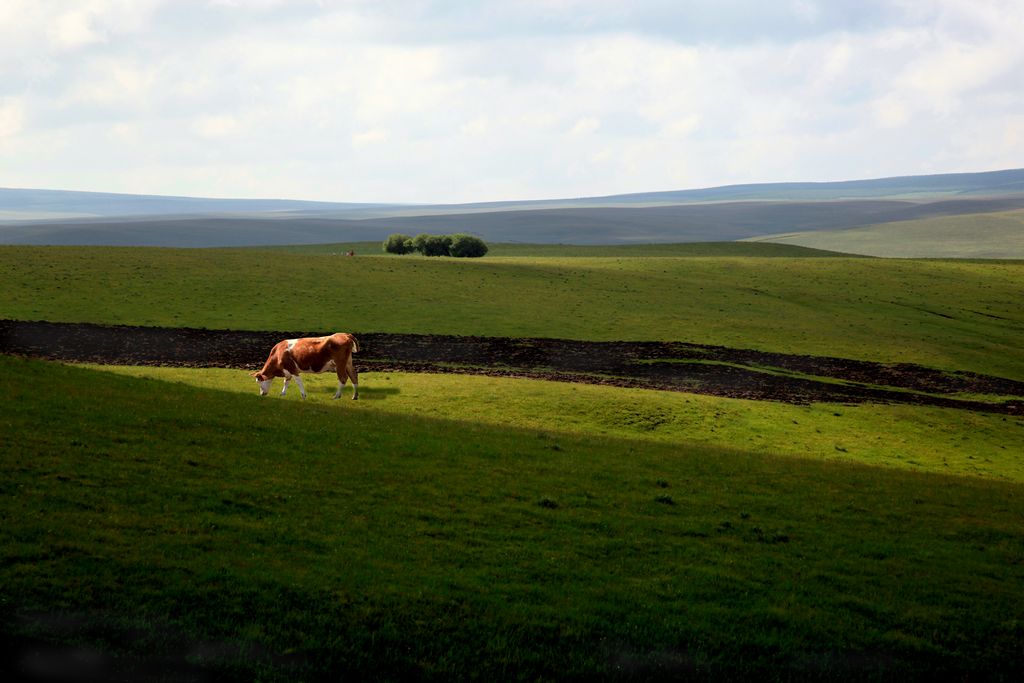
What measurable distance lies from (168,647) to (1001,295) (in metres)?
89.8

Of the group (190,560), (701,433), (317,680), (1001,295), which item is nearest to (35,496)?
(190,560)

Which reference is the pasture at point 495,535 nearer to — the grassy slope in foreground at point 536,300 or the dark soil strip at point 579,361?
the dark soil strip at point 579,361

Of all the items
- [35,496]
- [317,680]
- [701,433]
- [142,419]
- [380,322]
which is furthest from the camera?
[380,322]

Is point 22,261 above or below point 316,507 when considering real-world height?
above

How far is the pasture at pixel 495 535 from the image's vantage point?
44.3ft

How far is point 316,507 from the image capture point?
18969mm

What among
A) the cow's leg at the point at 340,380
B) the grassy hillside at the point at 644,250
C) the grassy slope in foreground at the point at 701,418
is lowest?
the grassy slope in foreground at the point at 701,418

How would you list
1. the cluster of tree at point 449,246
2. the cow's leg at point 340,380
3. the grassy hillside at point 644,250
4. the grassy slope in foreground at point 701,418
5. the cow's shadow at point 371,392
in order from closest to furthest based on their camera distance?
the grassy slope in foreground at point 701,418
the cow's leg at point 340,380
the cow's shadow at point 371,392
the cluster of tree at point 449,246
the grassy hillside at point 644,250

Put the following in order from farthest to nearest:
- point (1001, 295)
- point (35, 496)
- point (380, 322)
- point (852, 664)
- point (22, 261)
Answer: point (1001, 295) < point (22, 261) < point (380, 322) < point (35, 496) < point (852, 664)

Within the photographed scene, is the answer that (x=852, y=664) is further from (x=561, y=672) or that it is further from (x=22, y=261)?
(x=22, y=261)

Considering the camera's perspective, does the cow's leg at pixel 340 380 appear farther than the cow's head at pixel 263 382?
Yes

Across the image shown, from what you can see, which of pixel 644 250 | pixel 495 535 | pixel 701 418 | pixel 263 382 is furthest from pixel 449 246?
pixel 495 535

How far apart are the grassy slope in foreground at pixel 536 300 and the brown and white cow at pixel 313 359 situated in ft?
57.2

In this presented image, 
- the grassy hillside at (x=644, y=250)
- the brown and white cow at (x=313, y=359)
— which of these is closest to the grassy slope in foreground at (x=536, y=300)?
the brown and white cow at (x=313, y=359)
